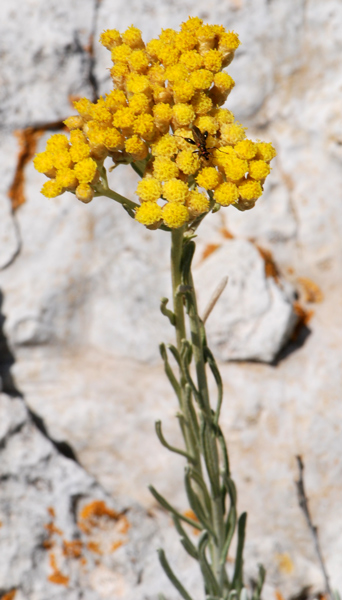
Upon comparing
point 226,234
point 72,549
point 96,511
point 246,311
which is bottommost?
point 72,549

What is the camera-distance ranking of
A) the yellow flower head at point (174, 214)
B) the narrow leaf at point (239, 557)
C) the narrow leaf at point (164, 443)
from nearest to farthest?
1. the yellow flower head at point (174, 214)
2. the narrow leaf at point (164, 443)
3. the narrow leaf at point (239, 557)

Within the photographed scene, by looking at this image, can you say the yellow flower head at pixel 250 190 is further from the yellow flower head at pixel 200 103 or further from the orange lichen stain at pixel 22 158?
the orange lichen stain at pixel 22 158

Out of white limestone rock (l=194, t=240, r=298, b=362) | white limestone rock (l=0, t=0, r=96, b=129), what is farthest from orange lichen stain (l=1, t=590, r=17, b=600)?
white limestone rock (l=0, t=0, r=96, b=129)

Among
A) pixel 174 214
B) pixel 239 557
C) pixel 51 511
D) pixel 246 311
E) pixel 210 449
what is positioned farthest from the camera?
pixel 246 311

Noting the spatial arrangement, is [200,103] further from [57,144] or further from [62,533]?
[62,533]

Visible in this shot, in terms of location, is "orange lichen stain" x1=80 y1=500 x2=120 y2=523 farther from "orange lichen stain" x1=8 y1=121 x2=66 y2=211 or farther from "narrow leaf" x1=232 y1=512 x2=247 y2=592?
"orange lichen stain" x1=8 y1=121 x2=66 y2=211

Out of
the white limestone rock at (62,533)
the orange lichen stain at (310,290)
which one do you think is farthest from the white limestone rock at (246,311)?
the white limestone rock at (62,533)

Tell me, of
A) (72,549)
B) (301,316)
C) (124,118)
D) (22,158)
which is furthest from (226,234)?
(124,118)
